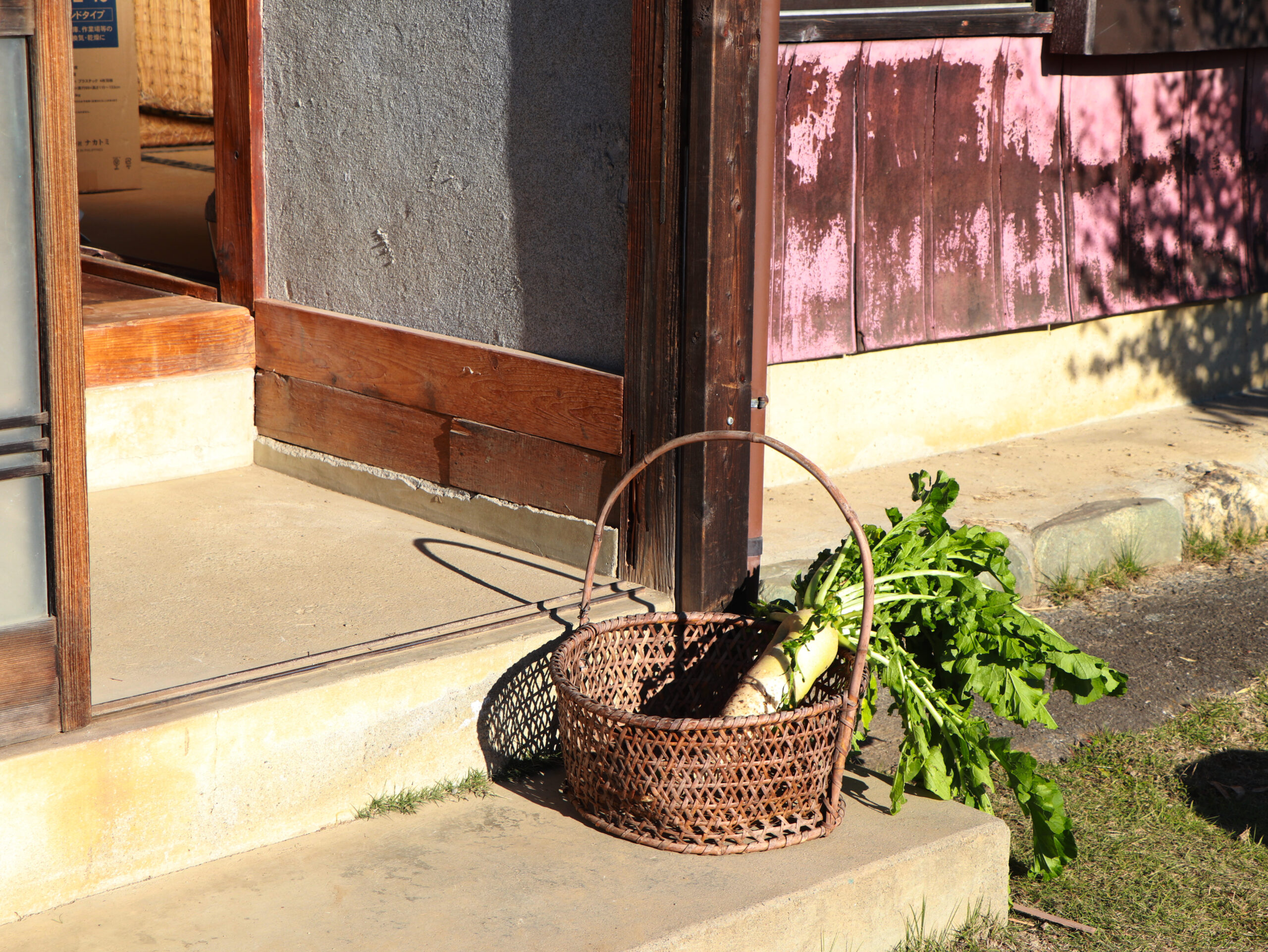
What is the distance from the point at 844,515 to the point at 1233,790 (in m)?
1.45

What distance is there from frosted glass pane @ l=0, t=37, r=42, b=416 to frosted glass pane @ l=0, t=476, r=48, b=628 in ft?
0.12

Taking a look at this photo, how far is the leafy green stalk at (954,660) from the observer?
314 centimetres

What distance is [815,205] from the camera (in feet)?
16.3

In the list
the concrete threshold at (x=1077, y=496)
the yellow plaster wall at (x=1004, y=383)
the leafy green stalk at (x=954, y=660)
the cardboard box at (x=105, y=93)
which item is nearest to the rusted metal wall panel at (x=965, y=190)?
the yellow plaster wall at (x=1004, y=383)

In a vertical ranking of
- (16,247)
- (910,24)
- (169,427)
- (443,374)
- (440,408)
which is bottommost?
(169,427)

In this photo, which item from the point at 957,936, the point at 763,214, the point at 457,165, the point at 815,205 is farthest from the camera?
the point at 815,205

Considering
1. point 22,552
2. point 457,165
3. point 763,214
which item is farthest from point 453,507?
point 22,552

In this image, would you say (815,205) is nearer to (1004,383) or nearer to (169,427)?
(1004,383)

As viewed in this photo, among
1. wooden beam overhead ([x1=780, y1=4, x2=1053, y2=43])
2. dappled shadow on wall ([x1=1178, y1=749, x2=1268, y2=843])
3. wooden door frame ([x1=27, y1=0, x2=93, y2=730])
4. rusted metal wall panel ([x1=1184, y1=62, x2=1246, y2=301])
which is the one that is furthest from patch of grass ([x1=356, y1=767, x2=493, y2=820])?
rusted metal wall panel ([x1=1184, y1=62, x2=1246, y2=301])

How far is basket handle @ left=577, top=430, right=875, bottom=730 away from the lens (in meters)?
2.93

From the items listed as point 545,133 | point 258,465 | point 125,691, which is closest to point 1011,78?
point 545,133

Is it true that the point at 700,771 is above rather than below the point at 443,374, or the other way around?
below

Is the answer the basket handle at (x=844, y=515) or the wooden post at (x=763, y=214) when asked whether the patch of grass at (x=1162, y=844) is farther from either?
the wooden post at (x=763, y=214)

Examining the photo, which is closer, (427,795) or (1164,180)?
(427,795)
